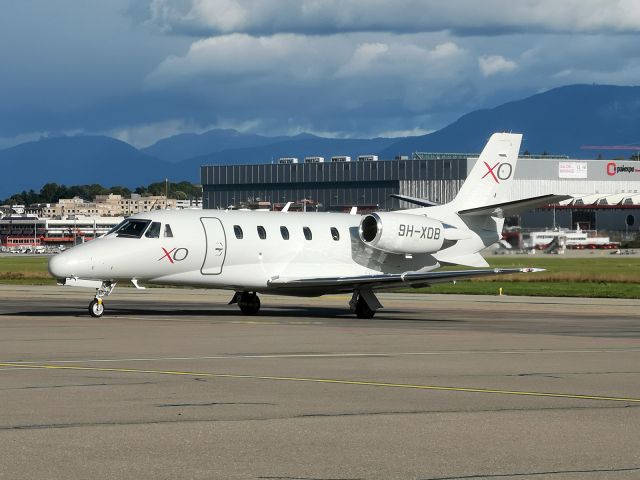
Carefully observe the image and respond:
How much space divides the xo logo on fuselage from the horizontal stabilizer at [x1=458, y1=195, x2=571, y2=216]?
9.99 m

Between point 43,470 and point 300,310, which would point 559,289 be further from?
point 43,470

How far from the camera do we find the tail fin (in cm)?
4200

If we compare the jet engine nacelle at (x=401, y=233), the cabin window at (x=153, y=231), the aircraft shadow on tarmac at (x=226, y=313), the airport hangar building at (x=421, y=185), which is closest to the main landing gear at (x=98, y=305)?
the aircraft shadow on tarmac at (x=226, y=313)

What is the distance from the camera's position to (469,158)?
181 metres

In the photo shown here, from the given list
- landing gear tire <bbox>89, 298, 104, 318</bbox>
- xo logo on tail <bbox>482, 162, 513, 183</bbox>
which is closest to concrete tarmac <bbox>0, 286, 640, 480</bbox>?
landing gear tire <bbox>89, 298, 104, 318</bbox>

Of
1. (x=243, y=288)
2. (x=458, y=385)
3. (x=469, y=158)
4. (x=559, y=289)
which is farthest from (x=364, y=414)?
(x=469, y=158)

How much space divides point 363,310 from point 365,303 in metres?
0.28

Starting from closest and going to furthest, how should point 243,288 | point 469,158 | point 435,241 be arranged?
point 243,288 → point 435,241 → point 469,158

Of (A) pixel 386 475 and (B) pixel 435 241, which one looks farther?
(B) pixel 435 241

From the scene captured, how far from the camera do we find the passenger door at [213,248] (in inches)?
1412

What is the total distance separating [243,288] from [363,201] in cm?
15107

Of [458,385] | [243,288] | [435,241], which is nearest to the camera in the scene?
[458,385]

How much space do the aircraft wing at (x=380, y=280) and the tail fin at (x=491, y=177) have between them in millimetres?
5664

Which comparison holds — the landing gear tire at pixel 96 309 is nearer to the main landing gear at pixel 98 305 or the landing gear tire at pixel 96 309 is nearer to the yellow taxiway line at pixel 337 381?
the main landing gear at pixel 98 305
